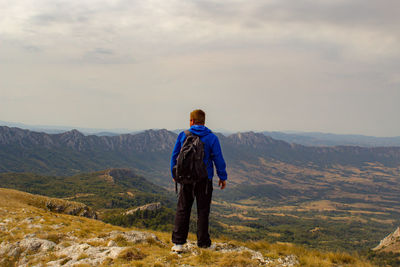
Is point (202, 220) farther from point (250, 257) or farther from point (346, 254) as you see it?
point (346, 254)

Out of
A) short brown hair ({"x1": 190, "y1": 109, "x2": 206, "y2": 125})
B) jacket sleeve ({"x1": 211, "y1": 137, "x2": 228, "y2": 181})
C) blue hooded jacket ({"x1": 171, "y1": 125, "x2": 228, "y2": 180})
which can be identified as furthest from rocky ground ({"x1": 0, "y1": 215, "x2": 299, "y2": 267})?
short brown hair ({"x1": 190, "y1": 109, "x2": 206, "y2": 125})

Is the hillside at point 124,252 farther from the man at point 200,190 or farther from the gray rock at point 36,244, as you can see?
the man at point 200,190

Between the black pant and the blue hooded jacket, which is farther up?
the blue hooded jacket

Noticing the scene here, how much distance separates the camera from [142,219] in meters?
134

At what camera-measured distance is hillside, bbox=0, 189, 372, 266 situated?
8.33 m

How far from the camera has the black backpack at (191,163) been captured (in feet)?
28.4

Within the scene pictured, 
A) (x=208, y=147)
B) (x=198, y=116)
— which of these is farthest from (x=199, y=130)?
(x=208, y=147)

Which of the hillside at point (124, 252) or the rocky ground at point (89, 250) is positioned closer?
the hillside at point (124, 252)

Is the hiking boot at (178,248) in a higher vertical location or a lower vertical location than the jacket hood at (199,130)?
lower

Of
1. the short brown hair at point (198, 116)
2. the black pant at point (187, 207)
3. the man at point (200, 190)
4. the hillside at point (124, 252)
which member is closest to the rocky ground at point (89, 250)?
the hillside at point (124, 252)

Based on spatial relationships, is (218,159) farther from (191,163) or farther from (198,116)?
(198,116)

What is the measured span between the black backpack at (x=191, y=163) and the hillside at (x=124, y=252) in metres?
2.77

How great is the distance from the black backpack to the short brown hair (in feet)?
2.74

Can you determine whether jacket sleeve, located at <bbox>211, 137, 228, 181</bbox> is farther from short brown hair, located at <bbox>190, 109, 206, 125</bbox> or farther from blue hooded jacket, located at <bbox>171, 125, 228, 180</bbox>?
short brown hair, located at <bbox>190, 109, 206, 125</bbox>
